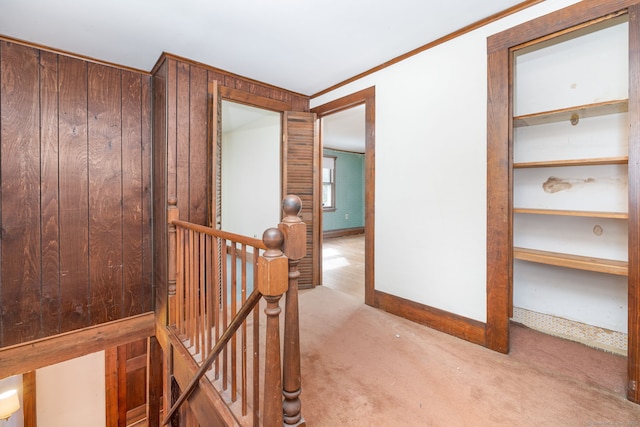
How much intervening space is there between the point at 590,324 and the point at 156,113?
3911mm

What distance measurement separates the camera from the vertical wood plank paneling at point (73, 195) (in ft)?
7.48

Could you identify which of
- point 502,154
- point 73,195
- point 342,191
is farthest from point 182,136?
point 342,191

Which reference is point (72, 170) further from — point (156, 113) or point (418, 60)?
point (418, 60)

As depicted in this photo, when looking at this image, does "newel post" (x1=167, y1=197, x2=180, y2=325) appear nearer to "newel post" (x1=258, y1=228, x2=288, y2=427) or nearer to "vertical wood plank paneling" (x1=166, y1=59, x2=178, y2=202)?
"vertical wood plank paneling" (x1=166, y1=59, x2=178, y2=202)

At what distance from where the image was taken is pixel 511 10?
1808mm

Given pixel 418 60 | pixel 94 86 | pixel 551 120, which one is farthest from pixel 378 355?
pixel 94 86

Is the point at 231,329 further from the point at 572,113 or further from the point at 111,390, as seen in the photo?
the point at 111,390

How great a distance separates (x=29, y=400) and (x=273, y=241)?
4517mm

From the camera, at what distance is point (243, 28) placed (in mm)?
2014

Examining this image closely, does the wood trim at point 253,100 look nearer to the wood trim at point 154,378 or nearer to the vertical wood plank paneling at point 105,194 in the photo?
the vertical wood plank paneling at point 105,194

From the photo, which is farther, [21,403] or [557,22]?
[21,403]

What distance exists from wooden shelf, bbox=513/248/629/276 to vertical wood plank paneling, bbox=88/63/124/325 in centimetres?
332

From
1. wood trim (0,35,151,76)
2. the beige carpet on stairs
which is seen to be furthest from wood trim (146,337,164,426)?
wood trim (0,35,151,76)

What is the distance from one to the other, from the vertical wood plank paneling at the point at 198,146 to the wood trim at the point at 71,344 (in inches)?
45.8
